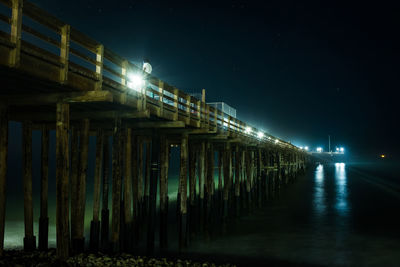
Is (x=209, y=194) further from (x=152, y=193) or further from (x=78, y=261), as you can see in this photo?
(x=78, y=261)

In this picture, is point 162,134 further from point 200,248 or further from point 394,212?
point 394,212

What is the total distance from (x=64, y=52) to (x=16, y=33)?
102 centimetres

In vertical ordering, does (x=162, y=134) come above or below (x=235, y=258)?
above

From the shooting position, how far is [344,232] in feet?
47.7

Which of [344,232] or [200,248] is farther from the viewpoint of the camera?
[344,232]

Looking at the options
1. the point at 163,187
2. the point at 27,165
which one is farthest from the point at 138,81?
the point at 163,187

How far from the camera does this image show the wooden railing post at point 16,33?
15.3 ft

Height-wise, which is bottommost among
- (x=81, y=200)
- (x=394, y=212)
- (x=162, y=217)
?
(x=394, y=212)

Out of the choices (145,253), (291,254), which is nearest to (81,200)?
(145,253)

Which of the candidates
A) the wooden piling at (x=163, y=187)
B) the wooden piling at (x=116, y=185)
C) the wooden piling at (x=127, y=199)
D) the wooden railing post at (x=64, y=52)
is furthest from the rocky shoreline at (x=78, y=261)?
the wooden railing post at (x=64, y=52)

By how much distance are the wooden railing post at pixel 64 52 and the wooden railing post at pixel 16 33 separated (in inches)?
36.3

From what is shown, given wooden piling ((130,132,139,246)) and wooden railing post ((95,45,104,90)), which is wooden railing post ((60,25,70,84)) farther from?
wooden piling ((130,132,139,246))

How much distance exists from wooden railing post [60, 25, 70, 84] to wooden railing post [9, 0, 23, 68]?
0.92 m

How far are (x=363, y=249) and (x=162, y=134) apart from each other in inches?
340
